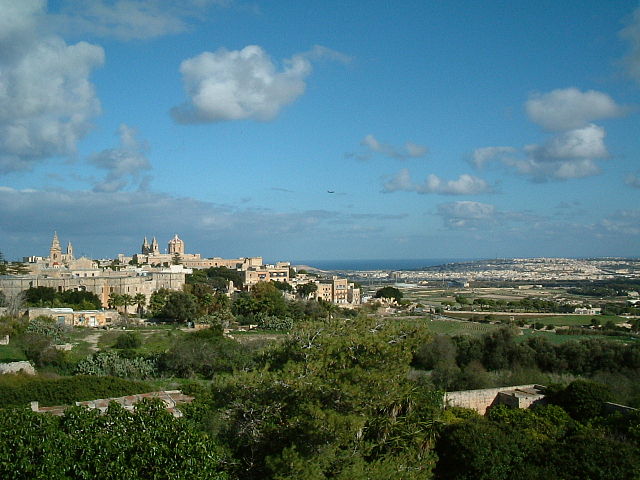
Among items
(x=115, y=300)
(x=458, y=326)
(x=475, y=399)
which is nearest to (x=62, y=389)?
(x=475, y=399)

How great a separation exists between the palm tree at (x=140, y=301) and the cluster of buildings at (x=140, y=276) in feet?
4.61

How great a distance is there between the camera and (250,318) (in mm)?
40000

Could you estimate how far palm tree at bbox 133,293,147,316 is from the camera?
141ft

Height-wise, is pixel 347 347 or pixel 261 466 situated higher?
pixel 347 347

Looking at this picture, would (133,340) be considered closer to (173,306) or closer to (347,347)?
(173,306)

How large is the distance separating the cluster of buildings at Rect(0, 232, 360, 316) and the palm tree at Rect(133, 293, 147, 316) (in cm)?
141

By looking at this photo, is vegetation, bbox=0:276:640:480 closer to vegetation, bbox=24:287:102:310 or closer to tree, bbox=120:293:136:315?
vegetation, bbox=24:287:102:310

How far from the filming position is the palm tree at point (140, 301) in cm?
4294

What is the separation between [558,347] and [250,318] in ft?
69.1

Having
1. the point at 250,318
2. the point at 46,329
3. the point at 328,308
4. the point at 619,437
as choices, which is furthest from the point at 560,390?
the point at 328,308

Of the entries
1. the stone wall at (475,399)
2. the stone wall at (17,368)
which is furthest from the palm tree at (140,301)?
the stone wall at (475,399)

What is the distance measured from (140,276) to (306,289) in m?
16.0

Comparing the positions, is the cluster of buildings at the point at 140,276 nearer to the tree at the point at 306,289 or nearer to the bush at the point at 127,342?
the tree at the point at 306,289

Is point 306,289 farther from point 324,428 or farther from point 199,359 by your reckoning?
point 324,428
